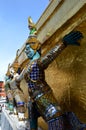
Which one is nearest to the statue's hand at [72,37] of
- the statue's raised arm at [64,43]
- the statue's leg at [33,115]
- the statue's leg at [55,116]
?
the statue's raised arm at [64,43]

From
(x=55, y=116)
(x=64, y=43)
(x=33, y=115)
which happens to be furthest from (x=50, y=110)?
(x=64, y=43)

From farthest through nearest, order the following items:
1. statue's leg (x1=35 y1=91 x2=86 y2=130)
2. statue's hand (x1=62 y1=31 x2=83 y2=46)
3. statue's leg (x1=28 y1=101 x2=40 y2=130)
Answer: statue's leg (x1=28 y1=101 x2=40 y2=130) < statue's leg (x1=35 y1=91 x2=86 y2=130) < statue's hand (x1=62 y1=31 x2=83 y2=46)

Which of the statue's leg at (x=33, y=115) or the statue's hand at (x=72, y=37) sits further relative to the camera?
the statue's leg at (x=33, y=115)

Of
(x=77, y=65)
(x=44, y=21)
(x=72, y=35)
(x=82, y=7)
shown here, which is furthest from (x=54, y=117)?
(x=44, y=21)

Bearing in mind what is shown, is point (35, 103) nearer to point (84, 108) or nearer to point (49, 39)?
point (84, 108)

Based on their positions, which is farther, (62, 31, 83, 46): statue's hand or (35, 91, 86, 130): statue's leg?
(35, 91, 86, 130): statue's leg

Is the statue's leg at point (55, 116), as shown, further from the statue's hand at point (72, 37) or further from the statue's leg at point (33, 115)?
the statue's hand at point (72, 37)

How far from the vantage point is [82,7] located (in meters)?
2.02

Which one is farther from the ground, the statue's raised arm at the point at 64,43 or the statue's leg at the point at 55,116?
the statue's raised arm at the point at 64,43

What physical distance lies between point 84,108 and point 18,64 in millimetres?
3721

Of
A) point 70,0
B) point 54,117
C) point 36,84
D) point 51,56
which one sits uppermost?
point 70,0

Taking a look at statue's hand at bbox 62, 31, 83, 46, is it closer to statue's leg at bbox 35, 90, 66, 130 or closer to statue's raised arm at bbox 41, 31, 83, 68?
statue's raised arm at bbox 41, 31, 83, 68

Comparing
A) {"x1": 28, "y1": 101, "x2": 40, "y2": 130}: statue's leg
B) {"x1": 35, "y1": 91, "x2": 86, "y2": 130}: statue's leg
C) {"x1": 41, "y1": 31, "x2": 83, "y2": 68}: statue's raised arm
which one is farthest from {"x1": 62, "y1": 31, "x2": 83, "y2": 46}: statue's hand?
{"x1": 28, "y1": 101, "x2": 40, "y2": 130}: statue's leg

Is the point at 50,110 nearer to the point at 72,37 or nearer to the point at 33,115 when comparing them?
the point at 33,115
